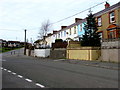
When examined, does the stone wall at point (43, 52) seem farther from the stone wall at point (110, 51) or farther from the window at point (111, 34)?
the stone wall at point (110, 51)

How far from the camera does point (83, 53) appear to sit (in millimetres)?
25203

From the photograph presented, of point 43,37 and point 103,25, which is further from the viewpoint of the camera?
point 43,37

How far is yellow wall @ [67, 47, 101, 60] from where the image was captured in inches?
932

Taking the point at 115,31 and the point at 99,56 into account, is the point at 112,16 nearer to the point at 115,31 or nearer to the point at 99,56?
the point at 115,31

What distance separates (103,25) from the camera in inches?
1140

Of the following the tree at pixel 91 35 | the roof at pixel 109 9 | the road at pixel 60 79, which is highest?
the roof at pixel 109 9

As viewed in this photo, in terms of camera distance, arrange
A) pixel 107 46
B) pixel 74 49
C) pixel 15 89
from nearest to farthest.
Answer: pixel 15 89 < pixel 107 46 < pixel 74 49

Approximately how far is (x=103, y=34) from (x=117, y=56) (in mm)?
10071

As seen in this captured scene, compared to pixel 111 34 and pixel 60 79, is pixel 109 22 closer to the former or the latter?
pixel 111 34

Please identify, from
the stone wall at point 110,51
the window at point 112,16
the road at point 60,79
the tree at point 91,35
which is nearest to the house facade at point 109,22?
the window at point 112,16

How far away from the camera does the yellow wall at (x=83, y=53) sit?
23672mm

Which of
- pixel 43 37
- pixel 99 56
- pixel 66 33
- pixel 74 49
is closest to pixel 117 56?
pixel 99 56

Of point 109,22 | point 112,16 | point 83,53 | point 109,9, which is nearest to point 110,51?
point 83,53

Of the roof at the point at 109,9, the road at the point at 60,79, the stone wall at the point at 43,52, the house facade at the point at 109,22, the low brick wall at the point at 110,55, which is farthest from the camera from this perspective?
the stone wall at the point at 43,52
